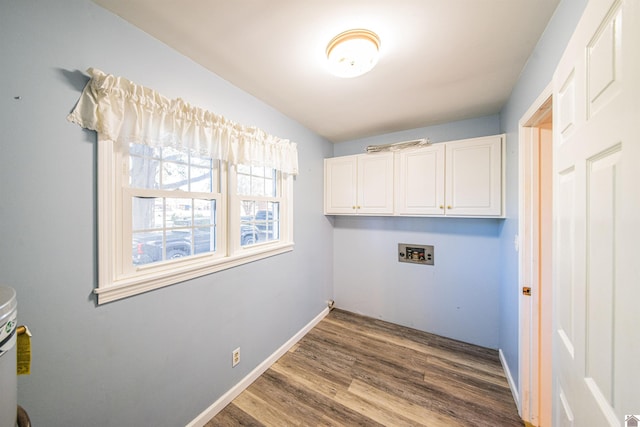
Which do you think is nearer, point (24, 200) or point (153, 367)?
point (24, 200)

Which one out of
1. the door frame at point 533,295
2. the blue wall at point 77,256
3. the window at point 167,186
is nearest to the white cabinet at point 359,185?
the window at point 167,186

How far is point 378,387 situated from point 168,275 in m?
1.82

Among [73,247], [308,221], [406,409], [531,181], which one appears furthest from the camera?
[308,221]

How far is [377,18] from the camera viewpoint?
110 cm

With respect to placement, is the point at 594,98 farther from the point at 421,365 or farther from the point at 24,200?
the point at 421,365

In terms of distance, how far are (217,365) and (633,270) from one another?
2045 millimetres

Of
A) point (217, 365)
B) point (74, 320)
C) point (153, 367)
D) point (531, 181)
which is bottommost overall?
point (217, 365)

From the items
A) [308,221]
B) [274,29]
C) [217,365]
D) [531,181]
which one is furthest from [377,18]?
[217,365]

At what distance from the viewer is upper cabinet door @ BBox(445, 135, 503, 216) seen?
78.1 inches

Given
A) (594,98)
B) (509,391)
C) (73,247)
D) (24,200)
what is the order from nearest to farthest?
(594,98) → (24,200) → (73,247) → (509,391)

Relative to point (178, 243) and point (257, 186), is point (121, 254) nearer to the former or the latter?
point (178, 243)

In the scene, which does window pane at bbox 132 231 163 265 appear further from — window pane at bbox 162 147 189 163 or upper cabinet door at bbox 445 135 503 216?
upper cabinet door at bbox 445 135 503 216

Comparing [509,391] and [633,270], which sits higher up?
[633,270]

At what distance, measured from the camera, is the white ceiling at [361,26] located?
1058 millimetres
